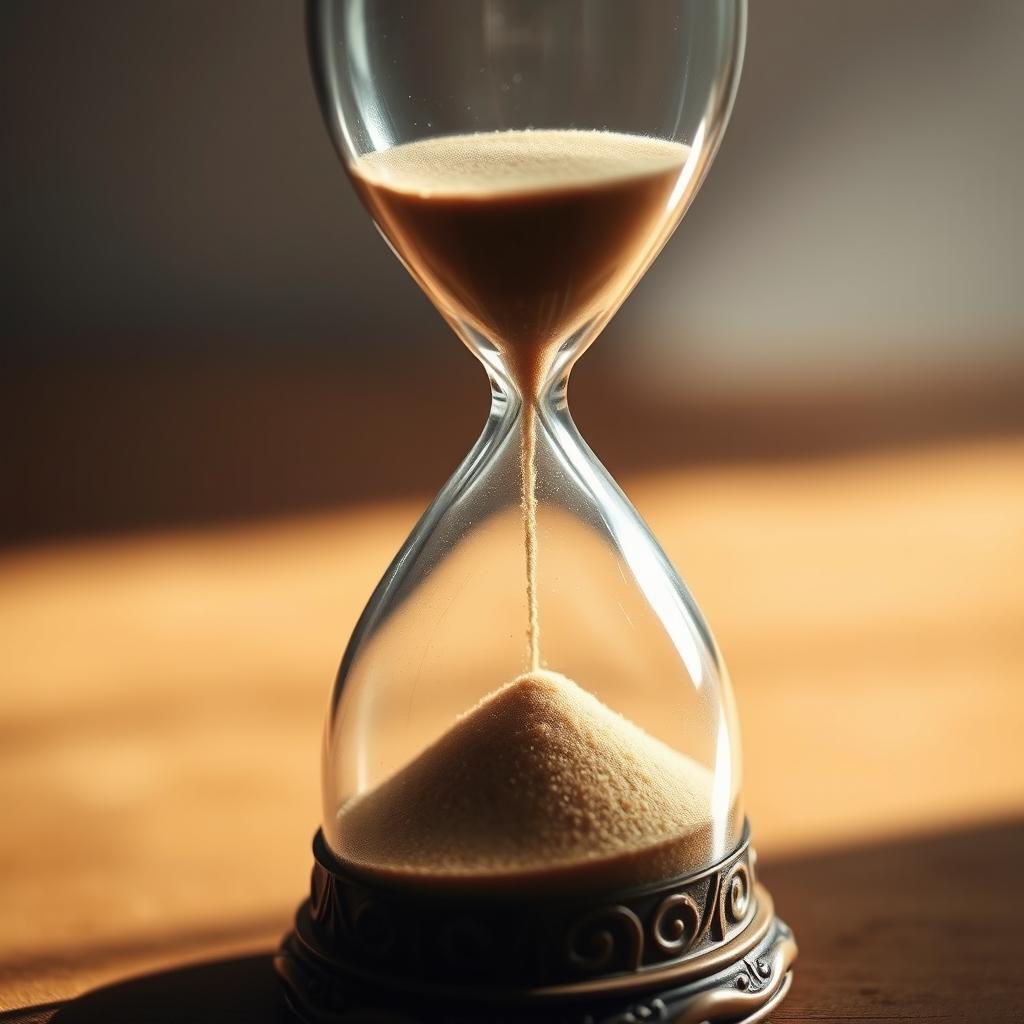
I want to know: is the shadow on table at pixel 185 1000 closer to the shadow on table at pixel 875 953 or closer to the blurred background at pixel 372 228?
the shadow on table at pixel 875 953

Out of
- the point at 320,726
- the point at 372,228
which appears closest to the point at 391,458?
the point at 320,726

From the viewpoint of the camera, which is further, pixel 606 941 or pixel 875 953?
pixel 875 953

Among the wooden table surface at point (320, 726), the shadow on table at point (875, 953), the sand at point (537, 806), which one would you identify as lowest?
the wooden table surface at point (320, 726)

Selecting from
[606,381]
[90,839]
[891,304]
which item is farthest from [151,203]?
[90,839]

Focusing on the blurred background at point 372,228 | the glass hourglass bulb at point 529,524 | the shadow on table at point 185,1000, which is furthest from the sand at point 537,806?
the blurred background at point 372,228

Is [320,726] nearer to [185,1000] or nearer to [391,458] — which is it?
[185,1000]

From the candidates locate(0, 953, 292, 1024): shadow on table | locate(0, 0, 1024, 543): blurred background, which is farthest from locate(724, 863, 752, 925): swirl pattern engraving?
locate(0, 0, 1024, 543): blurred background
